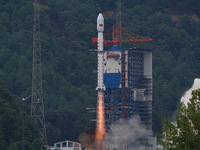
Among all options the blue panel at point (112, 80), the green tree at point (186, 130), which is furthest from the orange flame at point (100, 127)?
the green tree at point (186, 130)

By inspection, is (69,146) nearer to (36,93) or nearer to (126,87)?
(126,87)

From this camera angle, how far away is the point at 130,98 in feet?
510

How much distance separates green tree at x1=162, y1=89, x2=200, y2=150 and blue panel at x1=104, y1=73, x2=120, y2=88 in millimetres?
80774

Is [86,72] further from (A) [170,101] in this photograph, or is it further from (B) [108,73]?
(B) [108,73]

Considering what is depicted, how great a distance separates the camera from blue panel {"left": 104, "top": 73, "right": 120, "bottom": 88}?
509ft

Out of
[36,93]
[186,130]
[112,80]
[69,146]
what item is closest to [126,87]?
[112,80]

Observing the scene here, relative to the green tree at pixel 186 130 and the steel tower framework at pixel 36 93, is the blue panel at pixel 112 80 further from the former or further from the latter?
the green tree at pixel 186 130

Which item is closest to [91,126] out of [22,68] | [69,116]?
[69,116]

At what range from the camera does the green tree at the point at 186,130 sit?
7115 cm

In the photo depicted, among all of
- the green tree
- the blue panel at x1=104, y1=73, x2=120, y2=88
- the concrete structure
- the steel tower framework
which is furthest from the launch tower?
the green tree

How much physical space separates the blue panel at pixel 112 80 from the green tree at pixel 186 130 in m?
80.8

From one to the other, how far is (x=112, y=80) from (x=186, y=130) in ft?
274

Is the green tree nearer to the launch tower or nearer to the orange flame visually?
the orange flame

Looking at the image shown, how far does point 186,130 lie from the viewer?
236 ft
